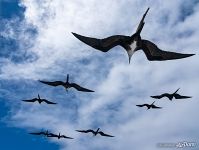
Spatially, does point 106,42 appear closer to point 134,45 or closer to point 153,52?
point 134,45

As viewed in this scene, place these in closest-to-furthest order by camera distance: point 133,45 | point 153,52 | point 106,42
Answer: point 106,42
point 133,45
point 153,52

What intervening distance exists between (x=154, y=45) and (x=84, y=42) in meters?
4.48

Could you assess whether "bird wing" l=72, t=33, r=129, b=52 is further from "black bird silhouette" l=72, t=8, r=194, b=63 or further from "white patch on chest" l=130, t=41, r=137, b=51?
"white patch on chest" l=130, t=41, r=137, b=51

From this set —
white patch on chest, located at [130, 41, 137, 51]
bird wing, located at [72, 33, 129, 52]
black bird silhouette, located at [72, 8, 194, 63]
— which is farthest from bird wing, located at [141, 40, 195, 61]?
bird wing, located at [72, 33, 129, 52]

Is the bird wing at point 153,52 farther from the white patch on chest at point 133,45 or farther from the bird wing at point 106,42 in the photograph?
the bird wing at point 106,42

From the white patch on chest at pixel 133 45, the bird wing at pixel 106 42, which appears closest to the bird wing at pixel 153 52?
the white patch on chest at pixel 133 45

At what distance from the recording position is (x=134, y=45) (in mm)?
19203

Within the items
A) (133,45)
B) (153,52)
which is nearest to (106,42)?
(133,45)

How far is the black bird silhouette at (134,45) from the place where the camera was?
721 inches

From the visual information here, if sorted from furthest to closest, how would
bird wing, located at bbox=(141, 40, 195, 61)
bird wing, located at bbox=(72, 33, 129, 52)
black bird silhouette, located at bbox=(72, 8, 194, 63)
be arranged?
bird wing, located at bbox=(141, 40, 195, 61)
black bird silhouette, located at bbox=(72, 8, 194, 63)
bird wing, located at bbox=(72, 33, 129, 52)

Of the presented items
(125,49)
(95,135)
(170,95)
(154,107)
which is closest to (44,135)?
(95,135)

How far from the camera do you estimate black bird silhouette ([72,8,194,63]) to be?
60.1 feet

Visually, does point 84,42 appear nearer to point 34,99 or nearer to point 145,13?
point 145,13

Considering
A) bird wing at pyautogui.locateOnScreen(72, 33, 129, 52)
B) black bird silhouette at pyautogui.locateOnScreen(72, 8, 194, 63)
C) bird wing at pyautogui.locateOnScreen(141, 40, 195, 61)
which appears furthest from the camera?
bird wing at pyautogui.locateOnScreen(141, 40, 195, 61)
